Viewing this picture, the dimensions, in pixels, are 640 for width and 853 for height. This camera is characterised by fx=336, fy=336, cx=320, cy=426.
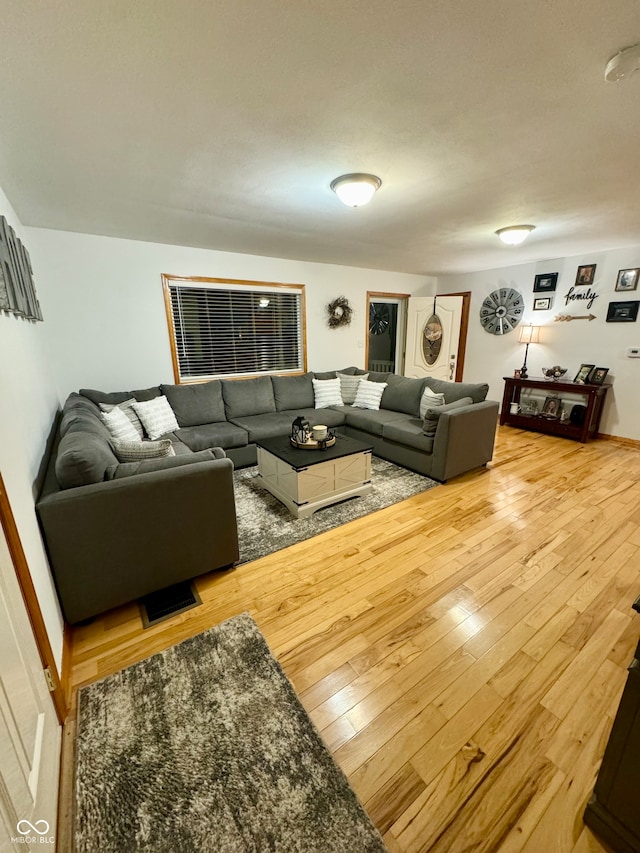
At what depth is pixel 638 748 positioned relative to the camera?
0.88 metres

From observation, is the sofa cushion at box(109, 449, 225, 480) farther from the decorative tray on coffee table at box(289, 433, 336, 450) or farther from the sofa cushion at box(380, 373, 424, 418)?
the sofa cushion at box(380, 373, 424, 418)

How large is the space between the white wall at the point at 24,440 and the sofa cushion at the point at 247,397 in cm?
192

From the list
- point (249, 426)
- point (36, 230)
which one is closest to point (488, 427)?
point (249, 426)

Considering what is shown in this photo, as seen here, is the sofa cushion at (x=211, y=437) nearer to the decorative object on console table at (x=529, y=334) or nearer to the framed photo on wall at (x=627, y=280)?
the decorative object on console table at (x=529, y=334)

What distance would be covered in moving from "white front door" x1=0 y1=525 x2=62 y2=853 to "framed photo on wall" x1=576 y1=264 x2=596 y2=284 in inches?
243

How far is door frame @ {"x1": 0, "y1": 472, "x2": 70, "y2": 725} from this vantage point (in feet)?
3.51

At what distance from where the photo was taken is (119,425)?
9.29ft

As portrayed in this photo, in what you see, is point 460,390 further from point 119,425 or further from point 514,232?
point 119,425

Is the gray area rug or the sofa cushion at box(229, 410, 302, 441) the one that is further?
the sofa cushion at box(229, 410, 302, 441)

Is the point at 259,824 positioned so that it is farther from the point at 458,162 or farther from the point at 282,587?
the point at 458,162

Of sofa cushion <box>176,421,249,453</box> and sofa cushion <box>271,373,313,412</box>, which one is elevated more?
sofa cushion <box>271,373,313,412</box>

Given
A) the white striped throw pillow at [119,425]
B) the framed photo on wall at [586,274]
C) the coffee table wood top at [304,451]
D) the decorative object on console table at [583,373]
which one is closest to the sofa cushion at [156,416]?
the white striped throw pillow at [119,425]

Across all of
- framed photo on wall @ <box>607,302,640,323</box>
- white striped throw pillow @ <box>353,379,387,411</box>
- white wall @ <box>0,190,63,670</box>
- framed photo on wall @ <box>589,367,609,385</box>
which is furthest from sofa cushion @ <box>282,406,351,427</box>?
framed photo on wall @ <box>607,302,640,323</box>

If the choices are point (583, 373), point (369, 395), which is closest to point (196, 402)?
point (369, 395)
